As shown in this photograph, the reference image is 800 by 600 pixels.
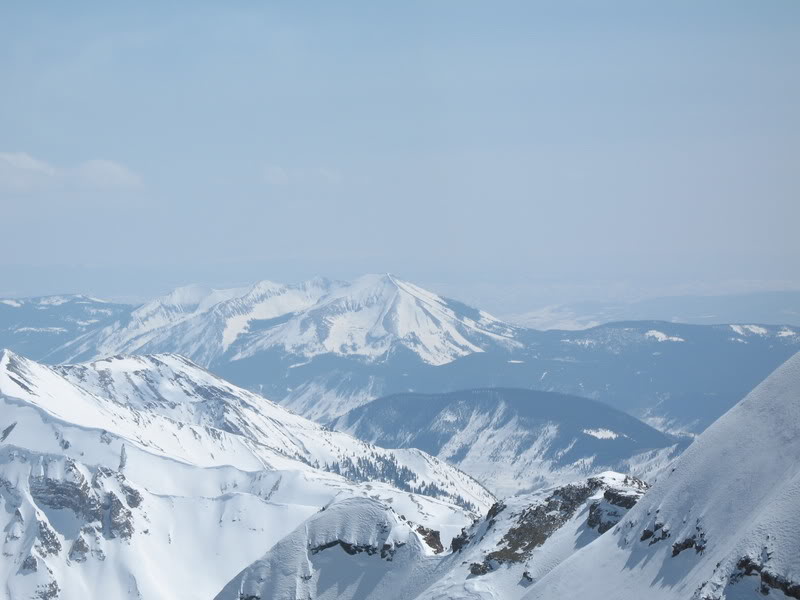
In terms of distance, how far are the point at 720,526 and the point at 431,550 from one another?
74.2m

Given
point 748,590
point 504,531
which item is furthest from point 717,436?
point 504,531

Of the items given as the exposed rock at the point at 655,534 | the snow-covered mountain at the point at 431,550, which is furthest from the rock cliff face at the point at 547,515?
the exposed rock at the point at 655,534

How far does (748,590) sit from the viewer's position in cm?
8375

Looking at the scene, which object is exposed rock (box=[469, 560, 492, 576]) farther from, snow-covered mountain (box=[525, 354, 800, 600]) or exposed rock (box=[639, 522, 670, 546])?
exposed rock (box=[639, 522, 670, 546])

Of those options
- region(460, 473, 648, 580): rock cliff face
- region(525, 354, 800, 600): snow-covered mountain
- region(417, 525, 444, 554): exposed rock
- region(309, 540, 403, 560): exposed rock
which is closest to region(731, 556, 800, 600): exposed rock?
region(525, 354, 800, 600): snow-covered mountain

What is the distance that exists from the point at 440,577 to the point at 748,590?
72272mm

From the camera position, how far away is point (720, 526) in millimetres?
98375

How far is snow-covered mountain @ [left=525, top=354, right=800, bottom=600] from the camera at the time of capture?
278 ft

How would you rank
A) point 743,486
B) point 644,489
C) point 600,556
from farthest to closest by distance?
point 644,489 → point 600,556 → point 743,486

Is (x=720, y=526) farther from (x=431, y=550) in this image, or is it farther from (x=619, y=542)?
(x=431, y=550)

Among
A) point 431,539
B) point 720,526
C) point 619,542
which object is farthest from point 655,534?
point 431,539

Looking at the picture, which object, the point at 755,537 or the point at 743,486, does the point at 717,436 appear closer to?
the point at 743,486

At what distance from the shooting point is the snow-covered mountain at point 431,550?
12950cm

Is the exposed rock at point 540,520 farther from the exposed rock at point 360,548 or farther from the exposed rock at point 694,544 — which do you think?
the exposed rock at point 694,544
